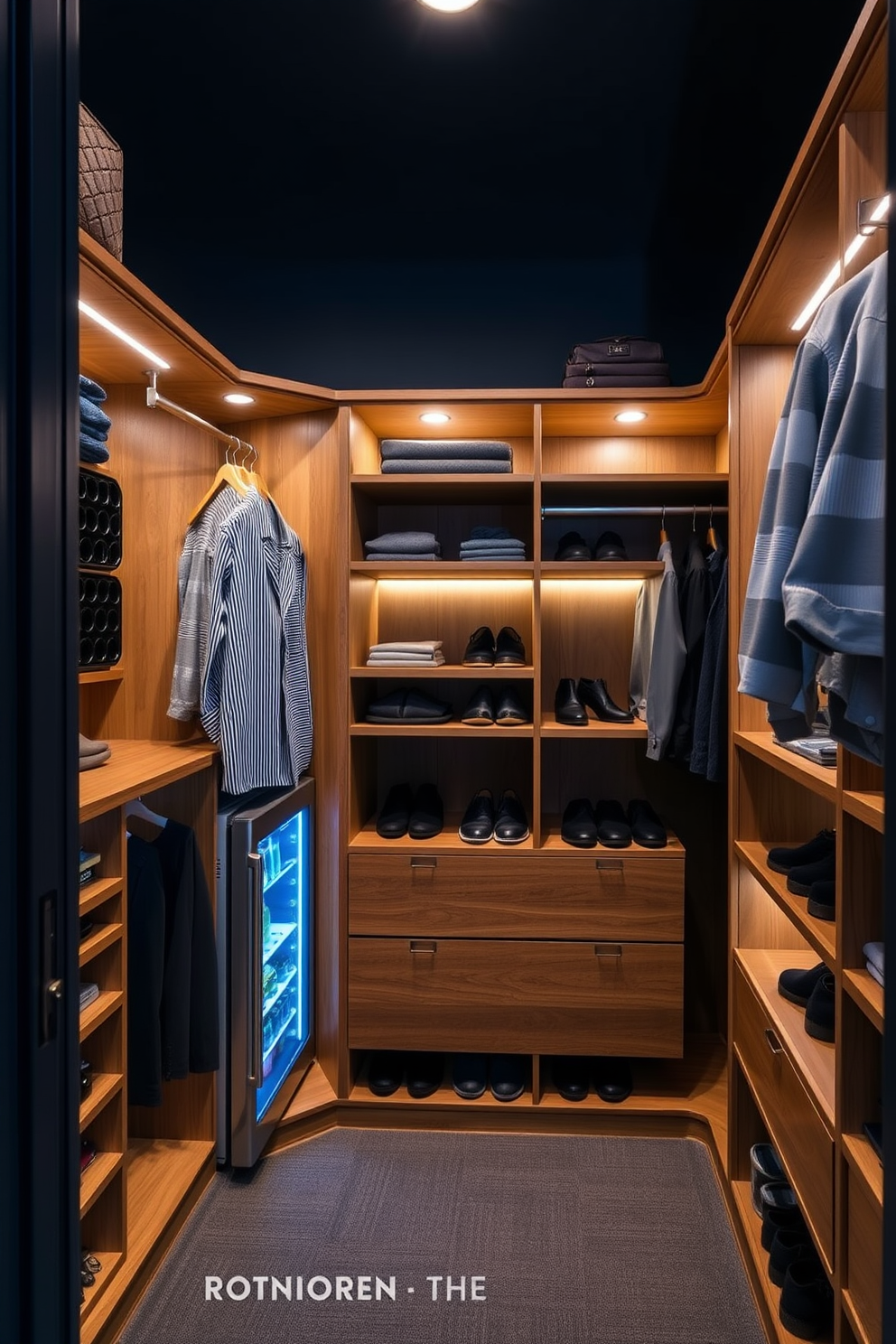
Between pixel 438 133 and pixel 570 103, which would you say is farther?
pixel 438 133

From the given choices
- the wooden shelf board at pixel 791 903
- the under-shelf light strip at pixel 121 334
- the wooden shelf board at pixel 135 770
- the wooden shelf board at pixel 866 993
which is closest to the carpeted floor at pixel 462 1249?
the wooden shelf board at pixel 791 903

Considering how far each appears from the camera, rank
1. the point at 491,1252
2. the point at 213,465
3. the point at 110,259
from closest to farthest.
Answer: the point at 110,259, the point at 491,1252, the point at 213,465

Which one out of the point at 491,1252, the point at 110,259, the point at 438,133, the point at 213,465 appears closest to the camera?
the point at 110,259

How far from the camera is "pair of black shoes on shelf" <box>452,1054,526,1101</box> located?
2.60 metres

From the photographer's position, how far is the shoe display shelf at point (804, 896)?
1319mm

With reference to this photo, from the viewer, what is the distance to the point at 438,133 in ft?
8.36

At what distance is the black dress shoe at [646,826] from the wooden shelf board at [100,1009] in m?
1.50

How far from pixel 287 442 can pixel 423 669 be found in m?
0.86

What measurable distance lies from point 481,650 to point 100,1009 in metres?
1.50

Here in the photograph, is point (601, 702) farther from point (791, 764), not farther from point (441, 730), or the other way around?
point (791, 764)

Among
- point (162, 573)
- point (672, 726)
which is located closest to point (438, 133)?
point (162, 573)

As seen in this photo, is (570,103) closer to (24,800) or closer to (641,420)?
(641,420)

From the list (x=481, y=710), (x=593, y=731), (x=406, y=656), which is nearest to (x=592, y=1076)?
(x=593, y=731)

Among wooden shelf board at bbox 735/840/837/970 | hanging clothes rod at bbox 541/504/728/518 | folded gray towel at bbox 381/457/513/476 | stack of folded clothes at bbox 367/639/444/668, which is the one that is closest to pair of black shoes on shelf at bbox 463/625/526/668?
stack of folded clothes at bbox 367/639/444/668
